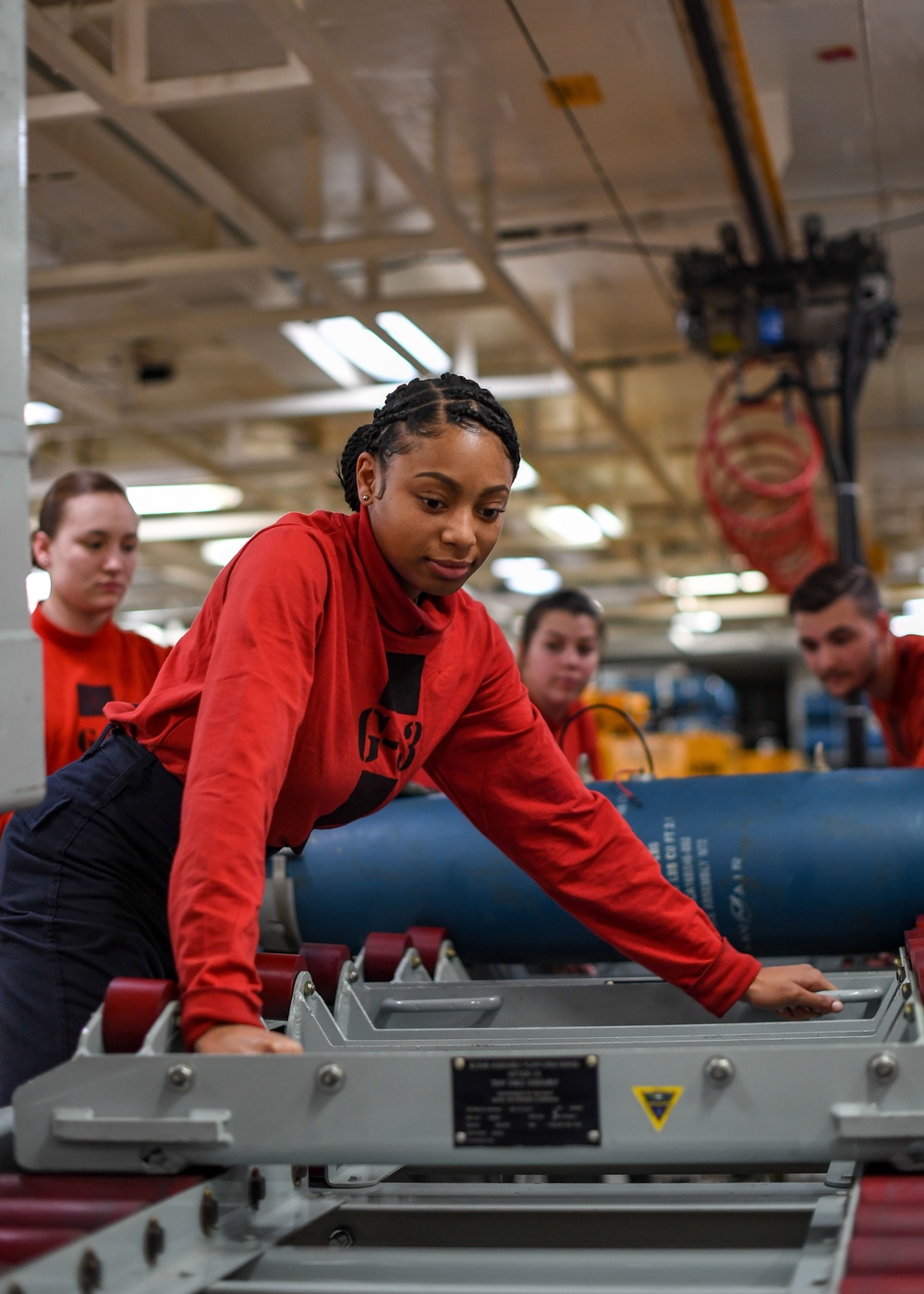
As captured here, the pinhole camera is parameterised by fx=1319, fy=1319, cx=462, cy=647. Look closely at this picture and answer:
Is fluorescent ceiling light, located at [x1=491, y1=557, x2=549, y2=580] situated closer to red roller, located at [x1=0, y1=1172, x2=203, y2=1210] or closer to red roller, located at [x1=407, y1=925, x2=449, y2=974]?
red roller, located at [x1=407, y1=925, x2=449, y2=974]

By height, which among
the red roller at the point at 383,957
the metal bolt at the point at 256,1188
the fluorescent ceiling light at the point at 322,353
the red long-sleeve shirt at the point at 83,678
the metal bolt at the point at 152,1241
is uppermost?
the fluorescent ceiling light at the point at 322,353

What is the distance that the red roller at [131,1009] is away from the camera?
52.5 inches

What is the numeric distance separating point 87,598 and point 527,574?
9.50 metres

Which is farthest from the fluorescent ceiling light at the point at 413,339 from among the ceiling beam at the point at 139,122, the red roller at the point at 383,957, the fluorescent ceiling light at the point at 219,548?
the fluorescent ceiling light at the point at 219,548

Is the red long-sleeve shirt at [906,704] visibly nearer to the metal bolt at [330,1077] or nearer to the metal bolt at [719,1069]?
the metal bolt at [719,1069]

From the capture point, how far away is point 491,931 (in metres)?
2.36

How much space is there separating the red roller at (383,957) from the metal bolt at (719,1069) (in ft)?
3.01

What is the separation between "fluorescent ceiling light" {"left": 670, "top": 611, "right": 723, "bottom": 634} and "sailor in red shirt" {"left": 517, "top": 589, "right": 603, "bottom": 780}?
430 inches

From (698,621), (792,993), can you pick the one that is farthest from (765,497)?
(698,621)

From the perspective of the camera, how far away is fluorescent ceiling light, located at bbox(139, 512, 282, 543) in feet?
30.6

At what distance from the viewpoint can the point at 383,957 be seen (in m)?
2.10

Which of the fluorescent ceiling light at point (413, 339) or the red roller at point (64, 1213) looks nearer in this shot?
the red roller at point (64, 1213)

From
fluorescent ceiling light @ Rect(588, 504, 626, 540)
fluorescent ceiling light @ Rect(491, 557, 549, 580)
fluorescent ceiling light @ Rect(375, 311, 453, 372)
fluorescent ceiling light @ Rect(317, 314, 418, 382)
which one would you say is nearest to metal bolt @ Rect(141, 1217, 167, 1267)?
fluorescent ceiling light @ Rect(375, 311, 453, 372)

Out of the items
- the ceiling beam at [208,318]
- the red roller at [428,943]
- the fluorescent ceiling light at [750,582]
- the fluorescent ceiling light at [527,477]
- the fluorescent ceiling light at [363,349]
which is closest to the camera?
the red roller at [428,943]
